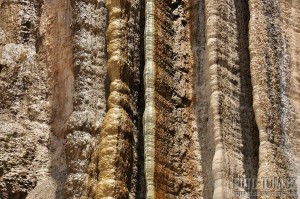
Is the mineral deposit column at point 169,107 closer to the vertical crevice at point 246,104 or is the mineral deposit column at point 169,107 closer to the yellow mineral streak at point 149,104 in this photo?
the yellow mineral streak at point 149,104

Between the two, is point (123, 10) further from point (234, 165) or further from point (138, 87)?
point (234, 165)

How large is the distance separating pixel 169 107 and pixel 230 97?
29 centimetres

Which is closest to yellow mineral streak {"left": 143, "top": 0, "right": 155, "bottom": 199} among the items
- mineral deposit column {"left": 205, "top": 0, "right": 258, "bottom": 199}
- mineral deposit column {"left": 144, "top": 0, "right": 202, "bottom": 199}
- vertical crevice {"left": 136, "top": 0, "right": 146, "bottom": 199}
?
mineral deposit column {"left": 144, "top": 0, "right": 202, "bottom": 199}

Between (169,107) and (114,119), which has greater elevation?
(169,107)

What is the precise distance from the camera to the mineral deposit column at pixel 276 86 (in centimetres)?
347

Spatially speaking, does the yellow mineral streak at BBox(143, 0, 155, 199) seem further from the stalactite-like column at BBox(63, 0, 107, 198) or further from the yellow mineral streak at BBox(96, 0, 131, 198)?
the stalactite-like column at BBox(63, 0, 107, 198)

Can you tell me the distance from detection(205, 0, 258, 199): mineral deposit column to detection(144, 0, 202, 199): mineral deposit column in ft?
0.48

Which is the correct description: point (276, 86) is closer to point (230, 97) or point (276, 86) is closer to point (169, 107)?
point (230, 97)

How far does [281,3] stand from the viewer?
391 cm

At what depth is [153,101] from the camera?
3.62 meters

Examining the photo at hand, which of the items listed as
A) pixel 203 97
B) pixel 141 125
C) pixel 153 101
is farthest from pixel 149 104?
pixel 203 97

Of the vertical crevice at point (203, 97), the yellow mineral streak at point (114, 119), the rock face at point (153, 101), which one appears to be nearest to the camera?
the yellow mineral streak at point (114, 119)

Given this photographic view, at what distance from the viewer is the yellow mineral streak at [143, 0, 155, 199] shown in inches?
136

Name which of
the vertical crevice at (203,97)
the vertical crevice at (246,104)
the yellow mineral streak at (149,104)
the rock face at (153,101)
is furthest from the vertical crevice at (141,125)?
the vertical crevice at (246,104)
